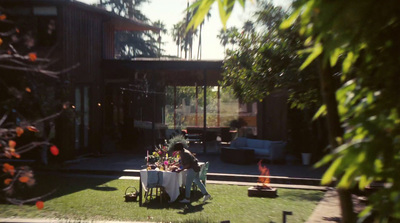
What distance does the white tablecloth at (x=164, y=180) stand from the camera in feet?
33.3

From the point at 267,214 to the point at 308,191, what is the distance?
3.23 metres

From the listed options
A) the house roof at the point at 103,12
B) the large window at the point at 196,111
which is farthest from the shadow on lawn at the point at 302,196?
the large window at the point at 196,111

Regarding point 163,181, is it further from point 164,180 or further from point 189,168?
point 189,168

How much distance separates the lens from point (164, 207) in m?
9.83

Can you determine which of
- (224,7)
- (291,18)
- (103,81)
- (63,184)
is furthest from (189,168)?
(103,81)

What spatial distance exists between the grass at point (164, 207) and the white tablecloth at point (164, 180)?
290 mm

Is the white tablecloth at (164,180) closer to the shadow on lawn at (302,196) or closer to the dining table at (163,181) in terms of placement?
the dining table at (163,181)

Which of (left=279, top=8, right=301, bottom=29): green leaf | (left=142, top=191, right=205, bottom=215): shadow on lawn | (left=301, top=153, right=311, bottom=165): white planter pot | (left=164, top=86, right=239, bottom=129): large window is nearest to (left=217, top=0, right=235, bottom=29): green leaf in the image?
(left=279, top=8, right=301, bottom=29): green leaf

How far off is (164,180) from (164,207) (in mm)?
680

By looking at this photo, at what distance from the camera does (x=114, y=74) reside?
20.7 metres

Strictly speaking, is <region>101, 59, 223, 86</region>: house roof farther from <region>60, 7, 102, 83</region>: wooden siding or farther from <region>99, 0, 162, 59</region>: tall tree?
<region>99, 0, 162, 59</region>: tall tree

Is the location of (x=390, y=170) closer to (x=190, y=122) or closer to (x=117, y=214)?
(x=117, y=214)

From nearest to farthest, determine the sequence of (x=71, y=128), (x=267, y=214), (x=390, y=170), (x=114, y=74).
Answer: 1. (x=390, y=170)
2. (x=267, y=214)
3. (x=71, y=128)
4. (x=114, y=74)

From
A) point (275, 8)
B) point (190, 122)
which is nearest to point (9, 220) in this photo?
point (275, 8)
